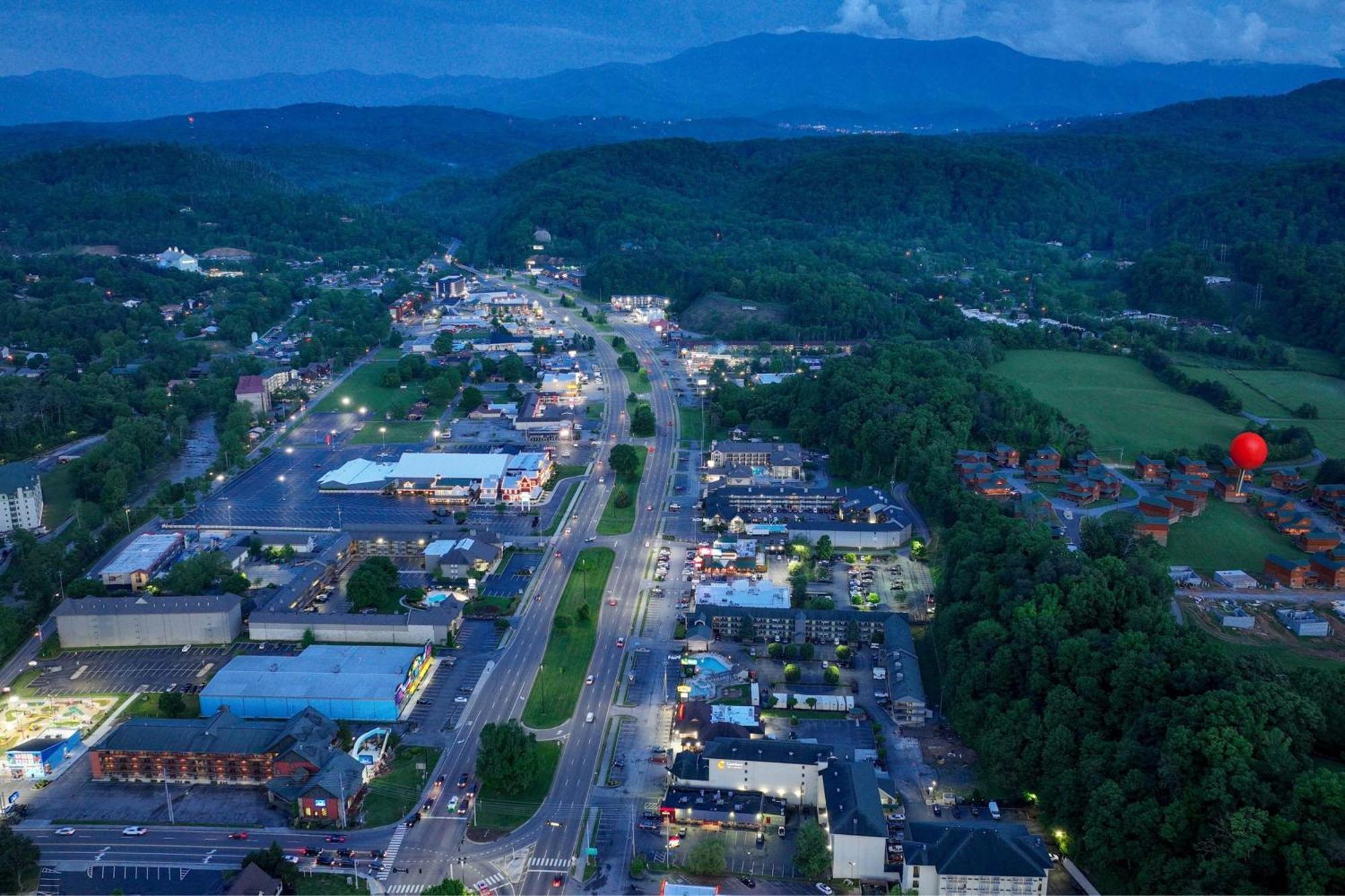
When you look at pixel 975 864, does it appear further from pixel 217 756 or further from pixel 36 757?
pixel 36 757

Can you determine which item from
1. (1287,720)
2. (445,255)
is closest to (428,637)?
(1287,720)

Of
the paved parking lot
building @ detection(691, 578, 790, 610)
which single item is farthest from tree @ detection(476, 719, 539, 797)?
the paved parking lot

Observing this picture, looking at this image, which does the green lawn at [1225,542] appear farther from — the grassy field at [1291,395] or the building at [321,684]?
the building at [321,684]

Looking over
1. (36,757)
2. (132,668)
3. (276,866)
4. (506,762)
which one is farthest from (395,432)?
(276,866)

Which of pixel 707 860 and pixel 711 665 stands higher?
pixel 711 665

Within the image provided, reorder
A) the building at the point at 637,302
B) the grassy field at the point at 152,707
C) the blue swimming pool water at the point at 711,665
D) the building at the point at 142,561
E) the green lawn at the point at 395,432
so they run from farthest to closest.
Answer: the building at the point at 637,302
the green lawn at the point at 395,432
the building at the point at 142,561
the blue swimming pool water at the point at 711,665
the grassy field at the point at 152,707

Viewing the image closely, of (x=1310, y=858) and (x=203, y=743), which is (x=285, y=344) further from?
(x=1310, y=858)

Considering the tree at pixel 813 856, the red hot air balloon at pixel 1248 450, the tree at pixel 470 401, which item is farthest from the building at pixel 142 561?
the red hot air balloon at pixel 1248 450
